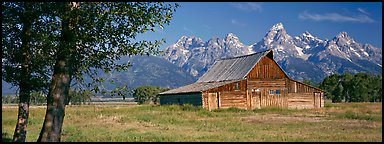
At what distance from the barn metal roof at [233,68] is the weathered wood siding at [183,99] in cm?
728

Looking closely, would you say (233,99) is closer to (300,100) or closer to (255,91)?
(255,91)

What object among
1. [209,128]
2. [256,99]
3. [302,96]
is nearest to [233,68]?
[256,99]

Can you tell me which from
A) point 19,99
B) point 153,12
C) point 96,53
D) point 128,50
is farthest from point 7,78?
point 153,12

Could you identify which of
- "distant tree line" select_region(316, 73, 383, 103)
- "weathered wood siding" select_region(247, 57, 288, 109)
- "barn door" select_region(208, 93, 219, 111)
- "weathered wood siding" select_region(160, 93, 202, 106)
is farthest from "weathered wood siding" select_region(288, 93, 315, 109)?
"distant tree line" select_region(316, 73, 383, 103)

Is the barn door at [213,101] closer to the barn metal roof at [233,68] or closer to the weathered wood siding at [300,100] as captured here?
the barn metal roof at [233,68]

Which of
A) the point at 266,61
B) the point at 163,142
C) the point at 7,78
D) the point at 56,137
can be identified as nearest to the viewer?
the point at 56,137

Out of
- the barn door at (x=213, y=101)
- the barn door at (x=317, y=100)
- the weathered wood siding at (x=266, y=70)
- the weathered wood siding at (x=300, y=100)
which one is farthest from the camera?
the barn door at (x=317, y=100)

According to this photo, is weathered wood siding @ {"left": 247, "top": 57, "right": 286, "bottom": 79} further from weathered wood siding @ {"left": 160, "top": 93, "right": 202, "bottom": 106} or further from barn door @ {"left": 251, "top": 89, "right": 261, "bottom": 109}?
weathered wood siding @ {"left": 160, "top": 93, "right": 202, "bottom": 106}

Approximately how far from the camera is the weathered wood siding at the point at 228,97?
60.0m

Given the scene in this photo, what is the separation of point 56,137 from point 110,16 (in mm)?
4586

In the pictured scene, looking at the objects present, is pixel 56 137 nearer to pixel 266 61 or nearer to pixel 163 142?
pixel 163 142

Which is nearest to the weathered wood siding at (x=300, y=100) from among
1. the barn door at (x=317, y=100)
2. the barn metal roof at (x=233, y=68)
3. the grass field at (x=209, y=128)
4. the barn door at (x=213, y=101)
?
the barn door at (x=317, y=100)

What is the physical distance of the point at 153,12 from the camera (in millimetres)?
15992

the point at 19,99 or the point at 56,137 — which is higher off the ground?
the point at 19,99
